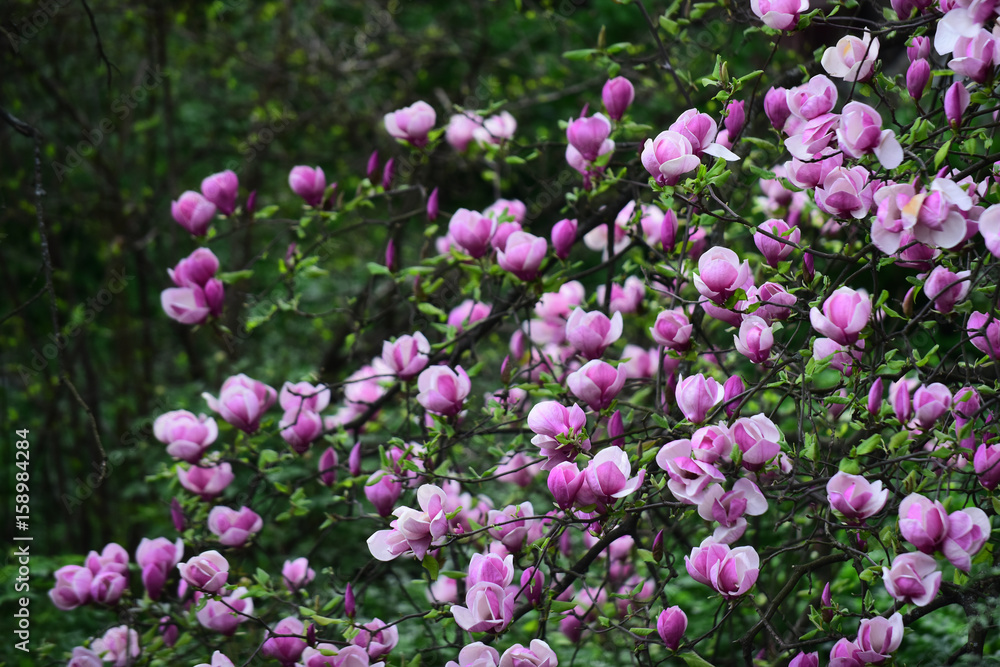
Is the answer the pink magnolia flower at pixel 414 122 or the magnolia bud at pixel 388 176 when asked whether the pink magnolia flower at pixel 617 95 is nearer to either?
the pink magnolia flower at pixel 414 122

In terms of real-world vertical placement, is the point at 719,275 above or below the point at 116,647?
above

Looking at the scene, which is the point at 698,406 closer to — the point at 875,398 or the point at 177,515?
the point at 875,398

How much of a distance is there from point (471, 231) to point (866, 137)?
0.72 meters

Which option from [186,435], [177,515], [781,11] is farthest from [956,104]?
[177,515]

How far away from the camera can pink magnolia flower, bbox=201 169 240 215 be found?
5.75 feet

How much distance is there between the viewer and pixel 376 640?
1.44 meters

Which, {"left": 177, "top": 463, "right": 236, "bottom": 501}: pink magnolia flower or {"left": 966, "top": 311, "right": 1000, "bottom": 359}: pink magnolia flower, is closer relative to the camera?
{"left": 966, "top": 311, "right": 1000, "bottom": 359}: pink magnolia flower

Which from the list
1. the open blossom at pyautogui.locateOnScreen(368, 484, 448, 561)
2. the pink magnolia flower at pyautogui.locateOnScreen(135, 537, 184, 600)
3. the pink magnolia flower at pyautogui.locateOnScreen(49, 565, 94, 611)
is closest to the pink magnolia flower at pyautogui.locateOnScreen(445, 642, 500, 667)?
the open blossom at pyautogui.locateOnScreen(368, 484, 448, 561)

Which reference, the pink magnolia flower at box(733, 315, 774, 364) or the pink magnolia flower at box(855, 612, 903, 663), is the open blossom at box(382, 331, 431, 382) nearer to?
the pink magnolia flower at box(733, 315, 774, 364)

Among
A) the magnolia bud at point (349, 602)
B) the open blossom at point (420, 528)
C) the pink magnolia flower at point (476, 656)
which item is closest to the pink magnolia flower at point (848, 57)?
the open blossom at point (420, 528)

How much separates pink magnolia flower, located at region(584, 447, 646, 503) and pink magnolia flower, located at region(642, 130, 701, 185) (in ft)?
1.40

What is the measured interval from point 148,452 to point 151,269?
1506 mm

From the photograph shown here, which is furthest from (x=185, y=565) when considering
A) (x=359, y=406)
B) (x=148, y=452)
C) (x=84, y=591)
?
(x=148, y=452)

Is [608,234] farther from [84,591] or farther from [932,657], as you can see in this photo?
[84,591]
